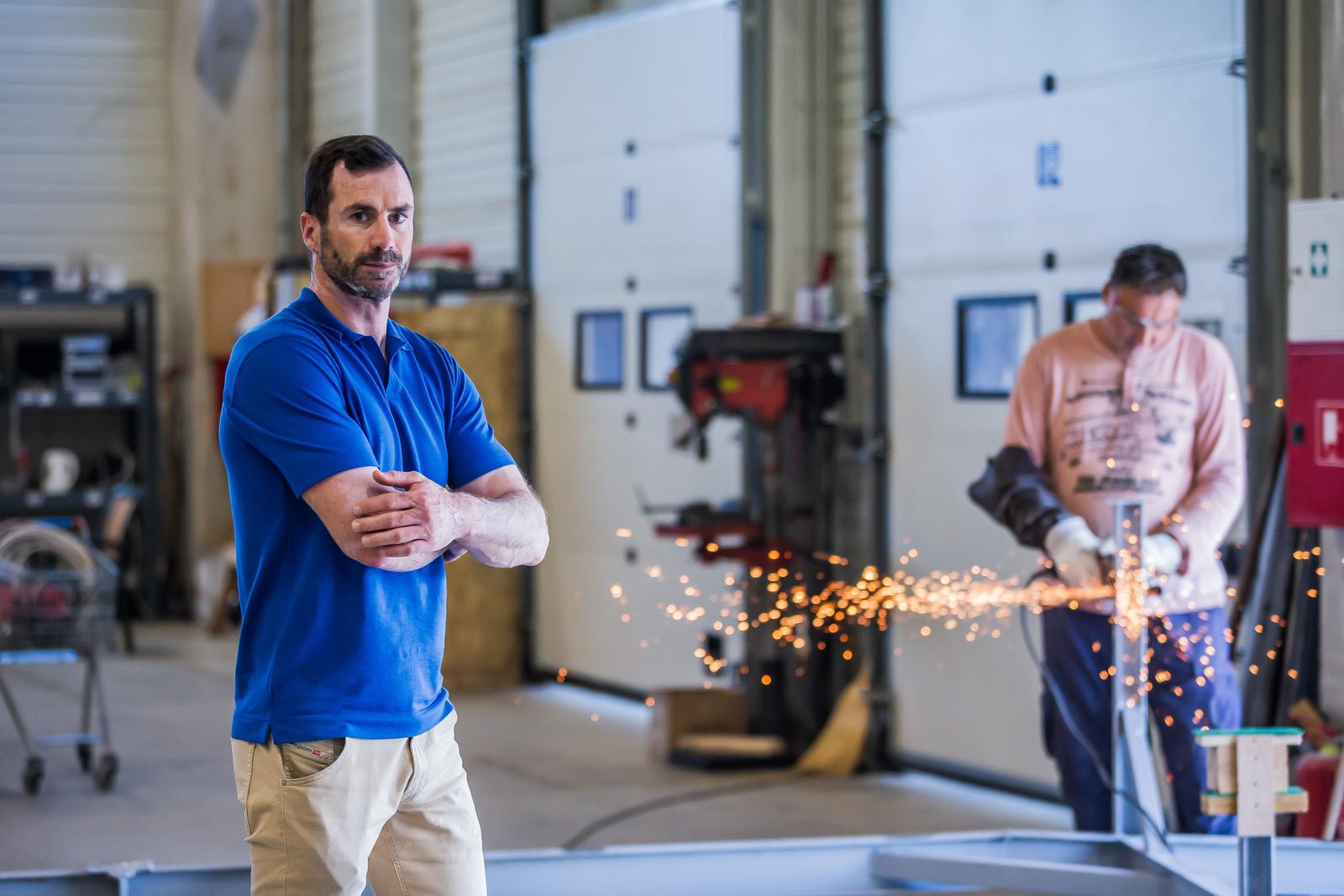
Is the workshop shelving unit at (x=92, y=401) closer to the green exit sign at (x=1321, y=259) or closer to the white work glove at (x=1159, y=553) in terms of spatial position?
the white work glove at (x=1159, y=553)

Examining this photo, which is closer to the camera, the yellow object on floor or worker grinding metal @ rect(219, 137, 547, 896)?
worker grinding metal @ rect(219, 137, 547, 896)

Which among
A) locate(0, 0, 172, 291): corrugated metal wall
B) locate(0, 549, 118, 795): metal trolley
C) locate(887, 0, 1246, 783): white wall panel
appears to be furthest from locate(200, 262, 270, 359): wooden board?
locate(887, 0, 1246, 783): white wall panel

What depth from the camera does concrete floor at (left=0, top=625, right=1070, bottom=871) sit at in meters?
5.70

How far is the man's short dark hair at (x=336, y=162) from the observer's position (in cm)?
262

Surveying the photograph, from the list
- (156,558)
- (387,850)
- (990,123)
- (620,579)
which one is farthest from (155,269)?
(387,850)

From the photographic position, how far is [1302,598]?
16.3 feet

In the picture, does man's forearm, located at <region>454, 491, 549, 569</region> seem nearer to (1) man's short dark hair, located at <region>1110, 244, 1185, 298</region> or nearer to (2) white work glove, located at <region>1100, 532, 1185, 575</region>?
(2) white work glove, located at <region>1100, 532, 1185, 575</region>

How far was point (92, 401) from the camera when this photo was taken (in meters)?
10.7

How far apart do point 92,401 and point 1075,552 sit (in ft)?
25.6

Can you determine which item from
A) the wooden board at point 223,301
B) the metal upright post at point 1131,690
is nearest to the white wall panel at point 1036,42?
the metal upright post at point 1131,690

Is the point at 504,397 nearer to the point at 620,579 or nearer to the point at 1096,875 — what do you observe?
the point at 620,579

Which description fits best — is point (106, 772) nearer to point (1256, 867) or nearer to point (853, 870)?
point (853, 870)

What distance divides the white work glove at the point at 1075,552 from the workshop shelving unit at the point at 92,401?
7.22m

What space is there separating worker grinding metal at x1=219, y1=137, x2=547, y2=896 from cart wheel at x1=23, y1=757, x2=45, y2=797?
397cm
